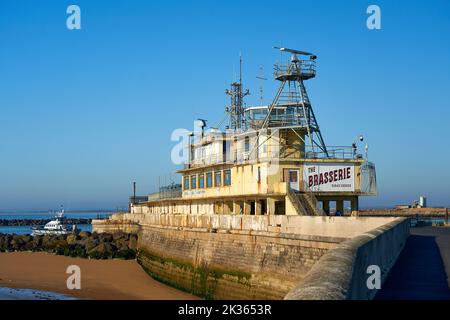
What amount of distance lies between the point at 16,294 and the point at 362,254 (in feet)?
87.1

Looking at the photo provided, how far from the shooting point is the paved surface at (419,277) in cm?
1216

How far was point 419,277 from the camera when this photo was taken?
14688 millimetres

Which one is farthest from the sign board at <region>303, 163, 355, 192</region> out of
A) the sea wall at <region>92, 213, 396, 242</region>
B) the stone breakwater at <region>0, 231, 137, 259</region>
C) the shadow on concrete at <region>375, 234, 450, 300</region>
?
the stone breakwater at <region>0, 231, 137, 259</region>

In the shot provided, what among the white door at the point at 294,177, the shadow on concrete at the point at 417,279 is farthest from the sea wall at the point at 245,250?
the white door at the point at 294,177

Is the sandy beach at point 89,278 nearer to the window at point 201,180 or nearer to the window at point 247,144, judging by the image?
the window at point 201,180

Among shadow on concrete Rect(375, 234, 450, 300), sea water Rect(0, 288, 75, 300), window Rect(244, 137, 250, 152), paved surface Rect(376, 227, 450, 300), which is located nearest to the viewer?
shadow on concrete Rect(375, 234, 450, 300)

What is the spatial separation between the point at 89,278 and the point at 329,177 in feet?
54.1

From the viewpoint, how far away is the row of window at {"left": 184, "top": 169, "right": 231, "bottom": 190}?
137ft

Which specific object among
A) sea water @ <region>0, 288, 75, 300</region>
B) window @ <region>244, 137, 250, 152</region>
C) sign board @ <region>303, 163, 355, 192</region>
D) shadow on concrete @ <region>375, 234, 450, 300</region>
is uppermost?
window @ <region>244, 137, 250, 152</region>

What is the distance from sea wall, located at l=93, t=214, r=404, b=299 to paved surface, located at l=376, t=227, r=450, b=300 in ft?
8.73

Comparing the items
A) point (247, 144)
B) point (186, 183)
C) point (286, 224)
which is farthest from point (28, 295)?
point (186, 183)

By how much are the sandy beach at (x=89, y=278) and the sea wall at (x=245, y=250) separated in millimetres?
1366

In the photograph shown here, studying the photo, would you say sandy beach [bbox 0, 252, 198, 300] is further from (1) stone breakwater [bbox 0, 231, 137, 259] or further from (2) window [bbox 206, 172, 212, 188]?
(2) window [bbox 206, 172, 212, 188]
